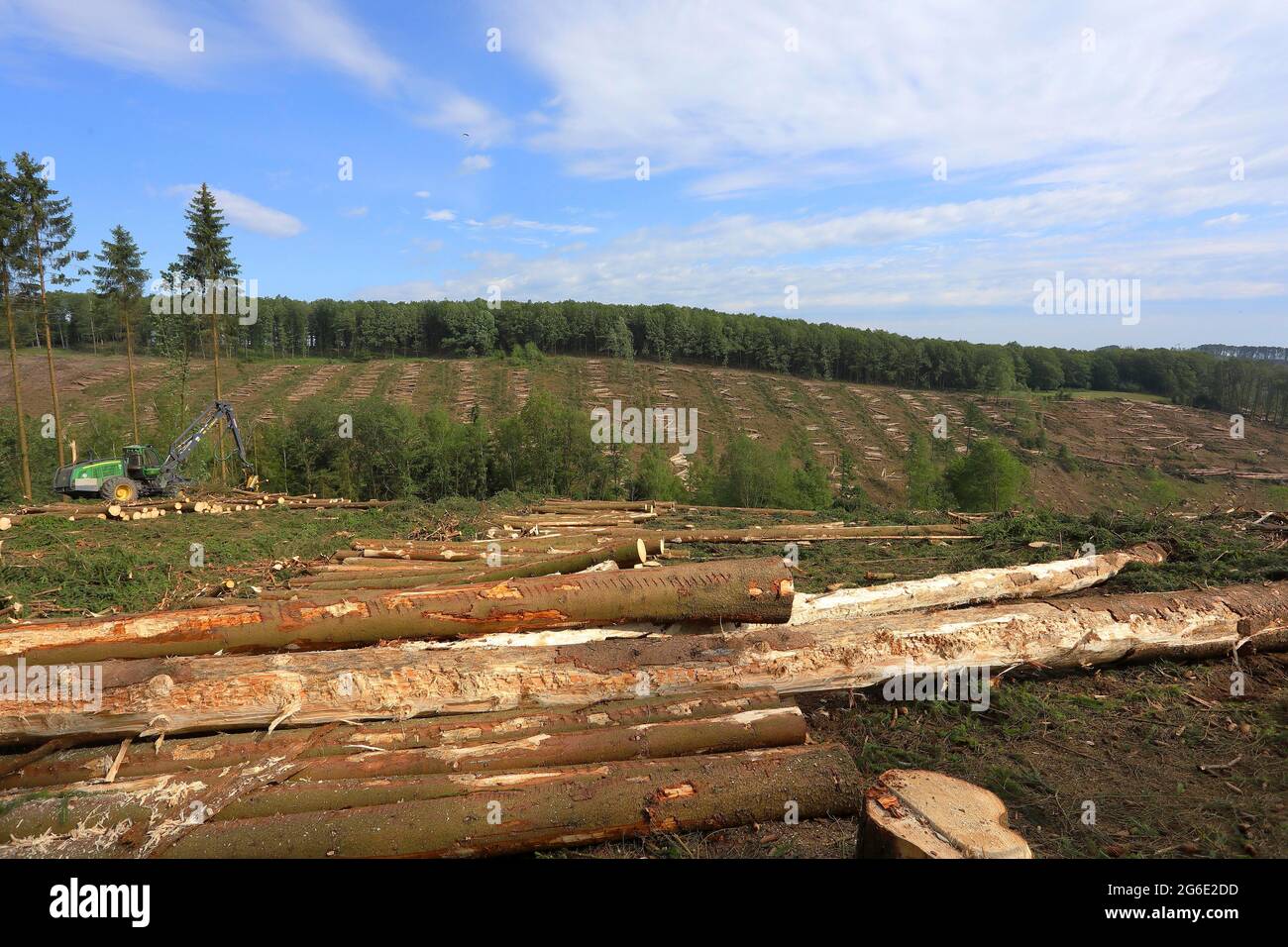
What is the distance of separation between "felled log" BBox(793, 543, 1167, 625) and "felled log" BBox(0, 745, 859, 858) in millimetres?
2060

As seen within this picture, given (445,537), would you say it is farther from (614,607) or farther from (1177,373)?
(1177,373)

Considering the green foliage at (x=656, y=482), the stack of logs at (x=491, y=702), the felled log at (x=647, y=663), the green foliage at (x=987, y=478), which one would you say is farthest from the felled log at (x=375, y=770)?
the green foliage at (x=987, y=478)

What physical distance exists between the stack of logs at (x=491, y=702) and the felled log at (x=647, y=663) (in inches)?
0.7

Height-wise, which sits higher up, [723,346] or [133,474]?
[723,346]

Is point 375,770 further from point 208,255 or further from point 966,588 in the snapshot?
point 208,255

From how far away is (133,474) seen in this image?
21.0 metres

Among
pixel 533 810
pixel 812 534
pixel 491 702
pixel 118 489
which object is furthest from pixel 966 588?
pixel 118 489

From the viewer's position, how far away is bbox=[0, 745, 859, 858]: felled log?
3.39 meters

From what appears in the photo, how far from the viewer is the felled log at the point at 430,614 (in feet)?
15.6

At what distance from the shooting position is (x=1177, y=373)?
7362cm

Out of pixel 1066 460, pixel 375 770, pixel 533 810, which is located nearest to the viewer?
pixel 533 810

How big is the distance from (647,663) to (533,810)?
149 cm

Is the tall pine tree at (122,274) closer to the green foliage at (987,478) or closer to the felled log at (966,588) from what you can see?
the felled log at (966,588)

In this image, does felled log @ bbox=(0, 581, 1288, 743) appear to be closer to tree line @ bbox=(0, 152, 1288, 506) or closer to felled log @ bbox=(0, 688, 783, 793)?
felled log @ bbox=(0, 688, 783, 793)
